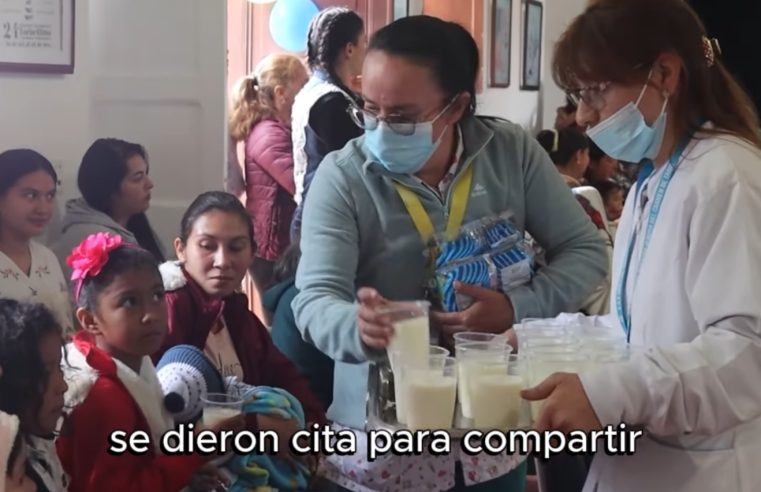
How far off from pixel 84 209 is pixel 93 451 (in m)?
0.48

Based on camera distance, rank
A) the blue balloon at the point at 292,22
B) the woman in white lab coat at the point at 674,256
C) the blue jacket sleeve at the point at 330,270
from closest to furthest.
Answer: the woman in white lab coat at the point at 674,256, the blue jacket sleeve at the point at 330,270, the blue balloon at the point at 292,22

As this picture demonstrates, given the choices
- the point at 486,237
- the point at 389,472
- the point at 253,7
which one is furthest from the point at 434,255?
the point at 253,7

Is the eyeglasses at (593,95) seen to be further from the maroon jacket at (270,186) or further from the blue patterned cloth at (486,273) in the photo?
the maroon jacket at (270,186)

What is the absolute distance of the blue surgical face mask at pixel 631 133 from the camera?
1.30 m

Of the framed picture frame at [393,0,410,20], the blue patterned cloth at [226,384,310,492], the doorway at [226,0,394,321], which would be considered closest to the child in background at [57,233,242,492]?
the blue patterned cloth at [226,384,310,492]

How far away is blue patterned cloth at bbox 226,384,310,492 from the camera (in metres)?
1.99

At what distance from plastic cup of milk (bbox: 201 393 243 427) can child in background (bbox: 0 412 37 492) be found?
425mm

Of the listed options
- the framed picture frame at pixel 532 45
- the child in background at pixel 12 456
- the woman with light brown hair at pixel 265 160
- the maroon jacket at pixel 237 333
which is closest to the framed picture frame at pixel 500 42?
the framed picture frame at pixel 532 45

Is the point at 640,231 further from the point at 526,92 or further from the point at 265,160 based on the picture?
the point at 526,92

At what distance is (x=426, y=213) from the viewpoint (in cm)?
162

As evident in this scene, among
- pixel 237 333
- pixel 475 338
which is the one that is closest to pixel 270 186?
pixel 237 333

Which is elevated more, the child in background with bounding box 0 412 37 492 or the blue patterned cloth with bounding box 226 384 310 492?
the child in background with bounding box 0 412 37 492

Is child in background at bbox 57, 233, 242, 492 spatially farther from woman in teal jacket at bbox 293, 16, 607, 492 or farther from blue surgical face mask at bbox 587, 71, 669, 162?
blue surgical face mask at bbox 587, 71, 669, 162

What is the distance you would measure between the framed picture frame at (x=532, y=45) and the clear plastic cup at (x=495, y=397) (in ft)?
9.41
